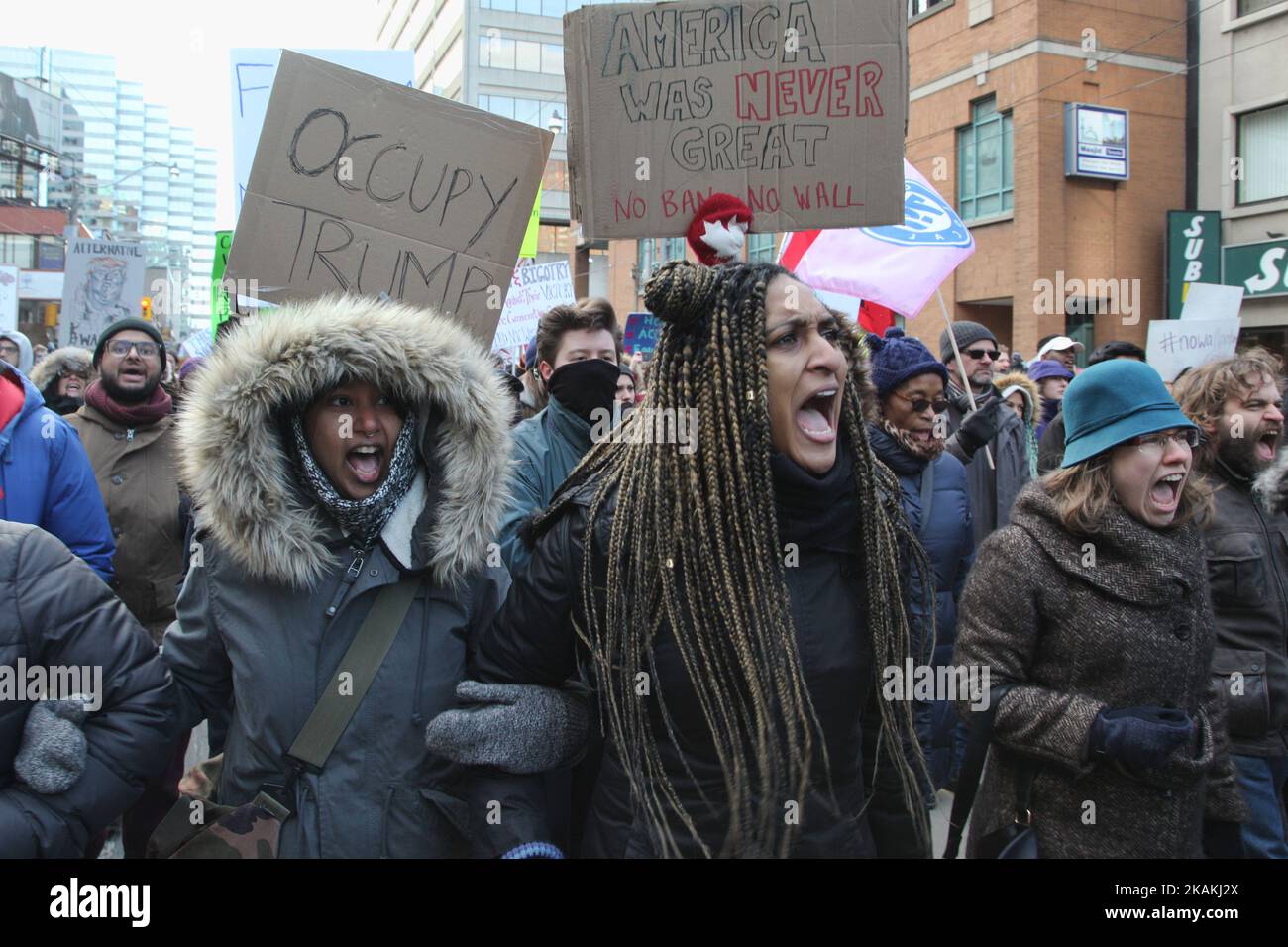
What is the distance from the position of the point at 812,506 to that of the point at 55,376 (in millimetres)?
6174

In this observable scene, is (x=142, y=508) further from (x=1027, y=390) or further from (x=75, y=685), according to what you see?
(x=1027, y=390)

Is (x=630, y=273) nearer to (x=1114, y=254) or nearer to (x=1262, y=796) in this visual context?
(x=1114, y=254)

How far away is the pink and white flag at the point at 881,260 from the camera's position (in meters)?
5.26

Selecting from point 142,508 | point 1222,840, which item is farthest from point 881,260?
point 142,508

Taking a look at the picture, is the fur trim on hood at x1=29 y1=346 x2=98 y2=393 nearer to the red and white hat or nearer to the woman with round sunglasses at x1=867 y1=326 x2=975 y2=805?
the woman with round sunglasses at x1=867 y1=326 x2=975 y2=805

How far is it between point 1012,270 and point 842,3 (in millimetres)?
17355

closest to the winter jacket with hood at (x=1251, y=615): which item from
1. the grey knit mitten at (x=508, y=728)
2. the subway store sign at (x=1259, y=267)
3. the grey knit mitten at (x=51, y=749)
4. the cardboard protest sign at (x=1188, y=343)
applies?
the grey knit mitten at (x=508, y=728)

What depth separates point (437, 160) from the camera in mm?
3018

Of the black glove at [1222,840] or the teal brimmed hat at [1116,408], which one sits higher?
the teal brimmed hat at [1116,408]

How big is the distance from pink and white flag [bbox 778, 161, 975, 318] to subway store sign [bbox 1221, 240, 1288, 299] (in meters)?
13.8

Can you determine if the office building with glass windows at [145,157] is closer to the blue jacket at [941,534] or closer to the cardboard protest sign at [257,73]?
the cardboard protest sign at [257,73]

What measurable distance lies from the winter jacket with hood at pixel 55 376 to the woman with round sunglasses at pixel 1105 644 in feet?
19.0
